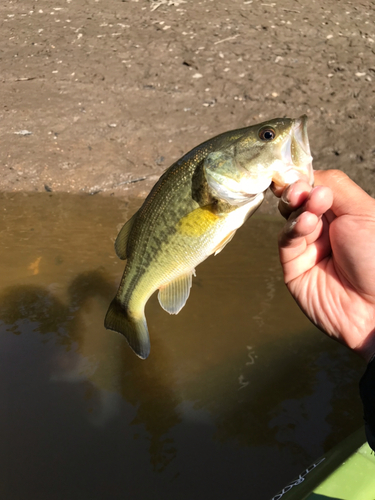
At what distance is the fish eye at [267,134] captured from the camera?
6.40ft

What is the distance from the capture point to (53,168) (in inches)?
244

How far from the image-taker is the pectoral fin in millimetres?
2242

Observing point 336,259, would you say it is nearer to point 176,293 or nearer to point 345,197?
point 345,197

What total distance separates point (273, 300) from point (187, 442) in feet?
4.93

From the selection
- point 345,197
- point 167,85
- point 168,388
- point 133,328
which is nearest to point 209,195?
point 345,197

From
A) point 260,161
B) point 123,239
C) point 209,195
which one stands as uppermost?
point 260,161

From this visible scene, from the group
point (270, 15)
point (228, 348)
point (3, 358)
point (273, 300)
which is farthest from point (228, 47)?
point (3, 358)

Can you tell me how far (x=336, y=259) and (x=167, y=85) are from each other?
200 inches

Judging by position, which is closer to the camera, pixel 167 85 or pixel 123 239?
pixel 123 239

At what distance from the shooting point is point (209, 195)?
2.01 meters

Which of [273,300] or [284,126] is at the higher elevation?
[284,126]

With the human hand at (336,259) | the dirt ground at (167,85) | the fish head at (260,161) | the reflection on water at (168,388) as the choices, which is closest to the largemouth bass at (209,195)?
the fish head at (260,161)

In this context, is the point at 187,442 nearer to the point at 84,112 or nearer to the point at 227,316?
the point at 227,316

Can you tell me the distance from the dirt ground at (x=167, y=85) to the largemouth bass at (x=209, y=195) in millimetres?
3604
